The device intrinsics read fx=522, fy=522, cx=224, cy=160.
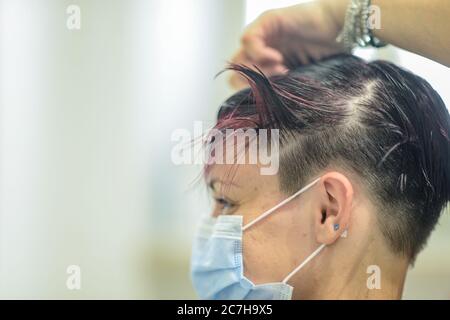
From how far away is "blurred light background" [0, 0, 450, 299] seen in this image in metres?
1.25

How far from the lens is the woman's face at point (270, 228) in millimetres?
1007

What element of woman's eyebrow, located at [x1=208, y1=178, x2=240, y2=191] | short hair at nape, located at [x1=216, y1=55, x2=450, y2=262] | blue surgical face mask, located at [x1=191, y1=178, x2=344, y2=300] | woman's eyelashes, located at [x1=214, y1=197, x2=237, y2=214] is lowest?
blue surgical face mask, located at [x1=191, y1=178, x2=344, y2=300]

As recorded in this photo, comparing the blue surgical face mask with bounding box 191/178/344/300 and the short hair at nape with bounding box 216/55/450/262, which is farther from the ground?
the short hair at nape with bounding box 216/55/450/262

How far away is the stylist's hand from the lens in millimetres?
1165

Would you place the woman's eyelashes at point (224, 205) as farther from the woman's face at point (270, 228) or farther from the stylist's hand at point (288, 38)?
the stylist's hand at point (288, 38)

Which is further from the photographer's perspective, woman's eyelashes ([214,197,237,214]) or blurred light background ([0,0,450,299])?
blurred light background ([0,0,450,299])

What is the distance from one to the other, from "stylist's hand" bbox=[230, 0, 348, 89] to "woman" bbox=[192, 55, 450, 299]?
0.12 m

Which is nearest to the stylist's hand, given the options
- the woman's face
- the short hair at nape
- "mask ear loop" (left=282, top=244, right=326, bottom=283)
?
the short hair at nape

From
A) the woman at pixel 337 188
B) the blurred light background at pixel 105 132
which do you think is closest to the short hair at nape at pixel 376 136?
the woman at pixel 337 188

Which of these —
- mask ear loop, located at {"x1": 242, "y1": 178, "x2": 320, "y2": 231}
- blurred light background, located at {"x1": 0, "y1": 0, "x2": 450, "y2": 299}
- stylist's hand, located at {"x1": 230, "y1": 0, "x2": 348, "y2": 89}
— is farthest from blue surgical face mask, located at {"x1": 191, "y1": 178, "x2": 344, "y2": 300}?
stylist's hand, located at {"x1": 230, "y1": 0, "x2": 348, "y2": 89}

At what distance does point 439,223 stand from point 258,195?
1.27ft

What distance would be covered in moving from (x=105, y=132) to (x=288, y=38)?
19.8 inches

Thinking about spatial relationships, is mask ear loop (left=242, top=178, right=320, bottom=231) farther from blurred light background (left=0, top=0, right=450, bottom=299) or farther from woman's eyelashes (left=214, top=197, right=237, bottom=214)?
blurred light background (left=0, top=0, right=450, bottom=299)

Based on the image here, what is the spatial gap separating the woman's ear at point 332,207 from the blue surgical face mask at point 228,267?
0.02m
